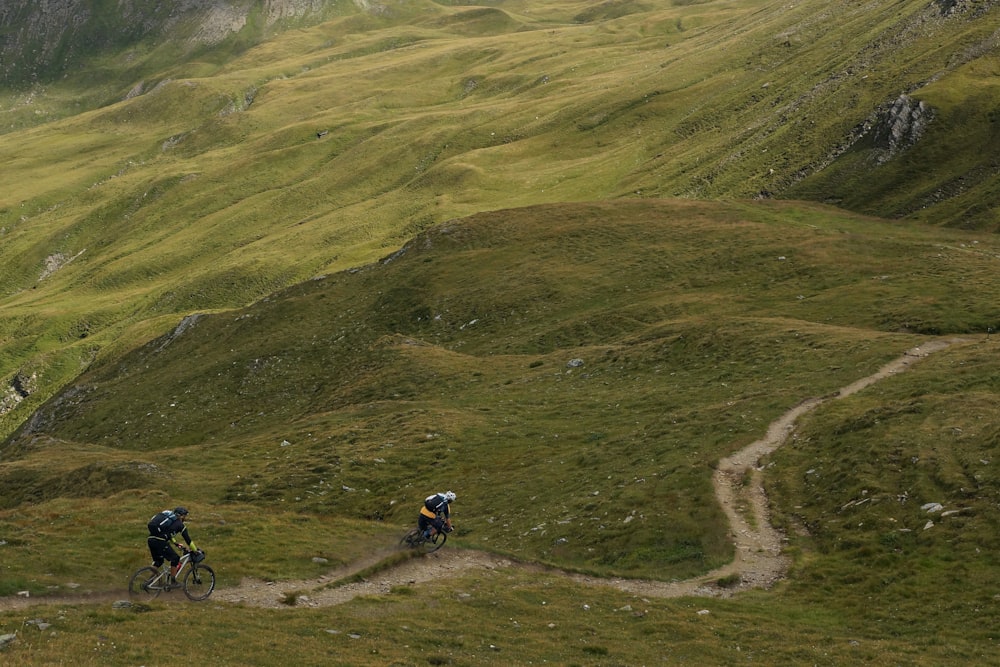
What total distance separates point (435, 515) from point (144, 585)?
33.8ft

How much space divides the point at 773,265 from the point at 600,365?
86.5ft

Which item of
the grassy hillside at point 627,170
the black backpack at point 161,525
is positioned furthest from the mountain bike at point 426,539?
the grassy hillside at point 627,170

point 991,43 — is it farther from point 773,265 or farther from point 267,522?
point 267,522

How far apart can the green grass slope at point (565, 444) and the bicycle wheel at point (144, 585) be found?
4.10 ft

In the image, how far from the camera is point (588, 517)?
3488cm

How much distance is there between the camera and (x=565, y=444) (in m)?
44.4

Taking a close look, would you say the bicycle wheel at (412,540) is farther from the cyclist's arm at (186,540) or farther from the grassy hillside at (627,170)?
the grassy hillside at (627,170)

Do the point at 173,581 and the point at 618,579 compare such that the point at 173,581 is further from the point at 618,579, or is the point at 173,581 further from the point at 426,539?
the point at 618,579

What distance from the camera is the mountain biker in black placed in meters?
24.6

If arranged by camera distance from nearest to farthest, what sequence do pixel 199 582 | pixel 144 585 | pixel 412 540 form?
1. pixel 144 585
2. pixel 199 582
3. pixel 412 540

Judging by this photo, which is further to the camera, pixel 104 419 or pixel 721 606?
pixel 104 419

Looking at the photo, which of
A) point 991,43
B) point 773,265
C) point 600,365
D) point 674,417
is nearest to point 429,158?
point 991,43

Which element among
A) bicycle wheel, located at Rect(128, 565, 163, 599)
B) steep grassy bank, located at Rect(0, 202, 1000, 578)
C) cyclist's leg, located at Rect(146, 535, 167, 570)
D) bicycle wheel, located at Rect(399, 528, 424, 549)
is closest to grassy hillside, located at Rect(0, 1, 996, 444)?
steep grassy bank, located at Rect(0, 202, 1000, 578)

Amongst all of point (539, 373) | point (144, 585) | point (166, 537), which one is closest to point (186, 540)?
point (166, 537)
